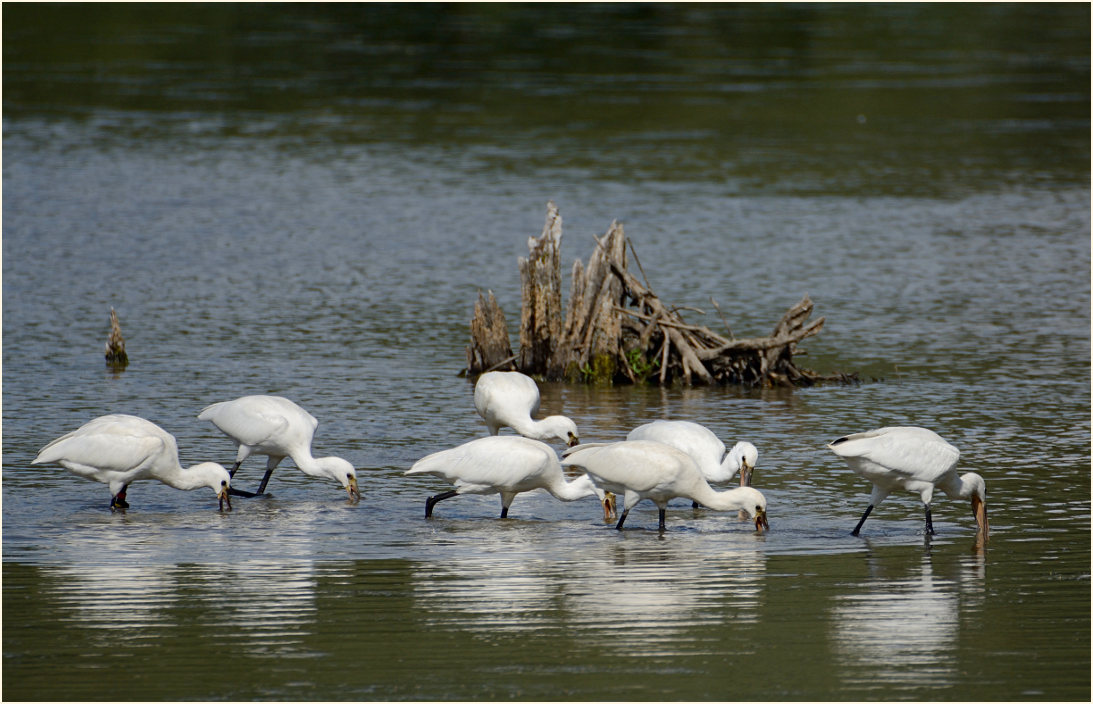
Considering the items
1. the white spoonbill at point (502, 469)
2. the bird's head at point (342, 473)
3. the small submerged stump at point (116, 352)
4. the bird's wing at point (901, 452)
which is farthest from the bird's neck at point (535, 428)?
the small submerged stump at point (116, 352)

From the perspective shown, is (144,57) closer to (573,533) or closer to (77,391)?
(77,391)

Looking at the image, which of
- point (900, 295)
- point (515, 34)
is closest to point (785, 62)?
point (515, 34)

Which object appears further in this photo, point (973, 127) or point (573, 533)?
point (973, 127)

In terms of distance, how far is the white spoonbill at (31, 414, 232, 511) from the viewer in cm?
1305

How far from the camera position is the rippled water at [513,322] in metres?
10.0

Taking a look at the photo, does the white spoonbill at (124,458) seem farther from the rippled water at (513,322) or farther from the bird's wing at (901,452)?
the bird's wing at (901,452)

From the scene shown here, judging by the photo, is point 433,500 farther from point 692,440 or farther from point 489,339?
point 489,339

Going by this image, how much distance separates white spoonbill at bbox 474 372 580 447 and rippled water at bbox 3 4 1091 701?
26.3 inches

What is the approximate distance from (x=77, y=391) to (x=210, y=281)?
6.99m

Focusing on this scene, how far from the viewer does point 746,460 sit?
13781mm

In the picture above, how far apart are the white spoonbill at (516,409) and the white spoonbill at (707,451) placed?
1.20m

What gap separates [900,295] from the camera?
24047mm

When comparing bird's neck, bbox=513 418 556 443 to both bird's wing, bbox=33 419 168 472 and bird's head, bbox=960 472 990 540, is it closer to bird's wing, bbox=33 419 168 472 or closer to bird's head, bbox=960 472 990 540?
bird's wing, bbox=33 419 168 472

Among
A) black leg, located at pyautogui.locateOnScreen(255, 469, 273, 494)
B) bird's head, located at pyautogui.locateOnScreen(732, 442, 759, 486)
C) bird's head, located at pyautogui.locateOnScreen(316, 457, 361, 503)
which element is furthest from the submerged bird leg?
bird's head, located at pyautogui.locateOnScreen(732, 442, 759, 486)
